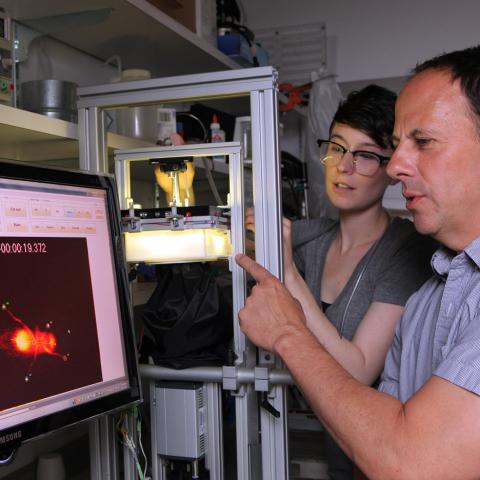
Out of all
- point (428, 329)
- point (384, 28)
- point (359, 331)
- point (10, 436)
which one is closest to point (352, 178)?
point (359, 331)

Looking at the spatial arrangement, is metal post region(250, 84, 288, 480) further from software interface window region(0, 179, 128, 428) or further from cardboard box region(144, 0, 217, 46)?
cardboard box region(144, 0, 217, 46)

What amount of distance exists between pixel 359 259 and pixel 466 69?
0.61 metres

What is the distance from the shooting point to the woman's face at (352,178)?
1.38 metres

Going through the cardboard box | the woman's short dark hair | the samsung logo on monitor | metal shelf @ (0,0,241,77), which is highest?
the cardboard box

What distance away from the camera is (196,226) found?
3.53ft

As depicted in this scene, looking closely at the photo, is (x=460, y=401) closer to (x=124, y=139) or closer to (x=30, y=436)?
(x=30, y=436)

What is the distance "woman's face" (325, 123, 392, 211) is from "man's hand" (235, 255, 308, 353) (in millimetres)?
437

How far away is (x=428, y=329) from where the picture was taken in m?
0.99

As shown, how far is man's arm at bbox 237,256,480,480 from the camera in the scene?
0.71 meters

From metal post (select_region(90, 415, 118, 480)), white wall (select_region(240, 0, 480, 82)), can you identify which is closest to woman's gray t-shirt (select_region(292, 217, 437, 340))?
metal post (select_region(90, 415, 118, 480))

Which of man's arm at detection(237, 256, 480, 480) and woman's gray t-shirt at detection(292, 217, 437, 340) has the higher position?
woman's gray t-shirt at detection(292, 217, 437, 340)

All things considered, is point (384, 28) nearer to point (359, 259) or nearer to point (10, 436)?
point (359, 259)

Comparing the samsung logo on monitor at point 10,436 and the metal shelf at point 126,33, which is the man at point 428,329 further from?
the metal shelf at point 126,33

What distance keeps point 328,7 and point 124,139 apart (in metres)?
2.19
